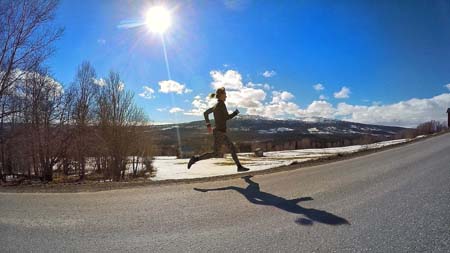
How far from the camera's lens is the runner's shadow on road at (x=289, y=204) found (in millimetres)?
3256

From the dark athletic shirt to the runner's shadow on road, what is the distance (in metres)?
2.14

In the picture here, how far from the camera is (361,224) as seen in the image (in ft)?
10.1

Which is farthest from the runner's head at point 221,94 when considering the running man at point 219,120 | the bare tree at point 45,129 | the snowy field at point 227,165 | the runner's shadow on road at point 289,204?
the bare tree at point 45,129

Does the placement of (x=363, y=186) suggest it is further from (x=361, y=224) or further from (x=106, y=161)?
(x=106, y=161)

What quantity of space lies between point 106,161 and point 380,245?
29.0 m

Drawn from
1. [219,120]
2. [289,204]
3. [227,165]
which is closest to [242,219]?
[289,204]

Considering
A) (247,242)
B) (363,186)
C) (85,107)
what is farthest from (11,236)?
(85,107)

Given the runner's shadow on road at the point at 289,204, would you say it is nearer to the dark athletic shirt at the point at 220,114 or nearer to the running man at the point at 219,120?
the running man at the point at 219,120

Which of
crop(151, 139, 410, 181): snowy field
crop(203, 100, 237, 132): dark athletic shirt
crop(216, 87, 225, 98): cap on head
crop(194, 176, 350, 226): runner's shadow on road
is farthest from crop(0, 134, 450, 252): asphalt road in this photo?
crop(151, 139, 410, 181): snowy field

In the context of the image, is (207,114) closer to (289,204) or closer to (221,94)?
(221,94)

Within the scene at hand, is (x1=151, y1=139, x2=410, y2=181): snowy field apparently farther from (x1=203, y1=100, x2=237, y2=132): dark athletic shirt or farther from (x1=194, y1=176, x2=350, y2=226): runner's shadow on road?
(x1=194, y1=176, x2=350, y2=226): runner's shadow on road

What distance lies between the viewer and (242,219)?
3457mm

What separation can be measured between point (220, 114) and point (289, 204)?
12.6 feet

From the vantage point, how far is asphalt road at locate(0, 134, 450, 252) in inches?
107
